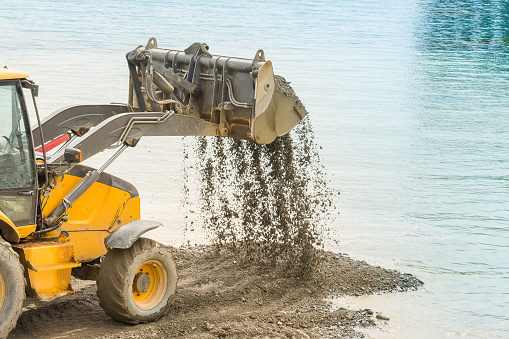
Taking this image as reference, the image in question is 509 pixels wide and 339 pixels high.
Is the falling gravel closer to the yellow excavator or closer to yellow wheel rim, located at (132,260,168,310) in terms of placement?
the yellow excavator

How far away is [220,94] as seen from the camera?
27.4 ft

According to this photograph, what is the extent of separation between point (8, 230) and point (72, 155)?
79 centimetres

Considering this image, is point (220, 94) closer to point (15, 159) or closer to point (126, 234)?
point (126, 234)

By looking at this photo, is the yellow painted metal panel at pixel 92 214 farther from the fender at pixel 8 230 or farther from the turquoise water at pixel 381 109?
the turquoise water at pixel 381 109

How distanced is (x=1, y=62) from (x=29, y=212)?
20157 millimetres

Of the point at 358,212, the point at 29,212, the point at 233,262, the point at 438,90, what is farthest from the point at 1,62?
the point at 29,212

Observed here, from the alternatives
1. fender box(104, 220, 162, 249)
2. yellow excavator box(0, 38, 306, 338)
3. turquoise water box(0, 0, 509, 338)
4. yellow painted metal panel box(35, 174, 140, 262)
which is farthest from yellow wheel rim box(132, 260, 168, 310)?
turquoise water box(0, 0, 509, 338)

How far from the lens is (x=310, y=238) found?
9242mm

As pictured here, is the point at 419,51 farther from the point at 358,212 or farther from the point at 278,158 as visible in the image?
the point at 278,158

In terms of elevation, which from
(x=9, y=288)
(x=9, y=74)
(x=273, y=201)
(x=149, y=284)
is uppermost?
(x=9, y=74)

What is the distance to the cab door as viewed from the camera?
6.57 meters

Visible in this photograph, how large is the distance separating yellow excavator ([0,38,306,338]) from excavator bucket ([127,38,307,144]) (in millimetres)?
11

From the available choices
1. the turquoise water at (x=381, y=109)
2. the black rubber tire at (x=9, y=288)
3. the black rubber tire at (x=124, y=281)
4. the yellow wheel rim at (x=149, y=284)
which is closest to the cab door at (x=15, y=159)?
the black rubber tire at (x=9, y=288)

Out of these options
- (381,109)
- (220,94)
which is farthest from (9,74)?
(381,109)
